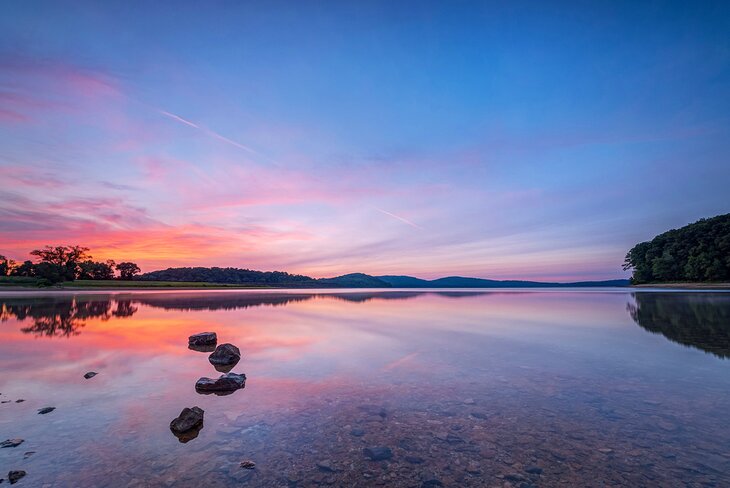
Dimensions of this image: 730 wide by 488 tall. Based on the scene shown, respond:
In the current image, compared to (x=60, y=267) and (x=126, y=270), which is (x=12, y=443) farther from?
(x=126, y=270)

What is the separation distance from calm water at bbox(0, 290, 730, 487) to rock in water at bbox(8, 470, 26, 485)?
170mm

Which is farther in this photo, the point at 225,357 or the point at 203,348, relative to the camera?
the point at 203,348

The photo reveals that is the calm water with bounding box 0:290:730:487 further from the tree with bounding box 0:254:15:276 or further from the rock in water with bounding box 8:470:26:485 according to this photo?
the tree with bounding box 0:254:15:276

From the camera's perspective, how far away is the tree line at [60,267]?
107938mm

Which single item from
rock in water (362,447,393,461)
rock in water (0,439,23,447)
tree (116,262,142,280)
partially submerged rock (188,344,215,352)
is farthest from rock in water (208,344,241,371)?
tree (116,262,142,280)

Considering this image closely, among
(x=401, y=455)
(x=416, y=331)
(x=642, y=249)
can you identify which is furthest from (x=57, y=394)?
(x=642, y=249)

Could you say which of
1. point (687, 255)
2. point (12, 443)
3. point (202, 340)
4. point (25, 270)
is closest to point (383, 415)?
point (12, 443)

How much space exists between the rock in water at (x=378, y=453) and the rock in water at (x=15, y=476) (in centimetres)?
588

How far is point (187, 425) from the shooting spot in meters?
7.54

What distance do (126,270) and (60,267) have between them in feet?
128

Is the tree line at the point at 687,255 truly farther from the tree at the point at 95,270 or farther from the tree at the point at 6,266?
the tree at the point at 6,266

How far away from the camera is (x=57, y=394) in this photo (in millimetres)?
9875

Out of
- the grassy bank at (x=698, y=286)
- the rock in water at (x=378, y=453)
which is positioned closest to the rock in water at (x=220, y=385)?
the rock in water at (x=378, y=453)

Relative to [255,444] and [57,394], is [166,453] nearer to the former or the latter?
[255,444]
